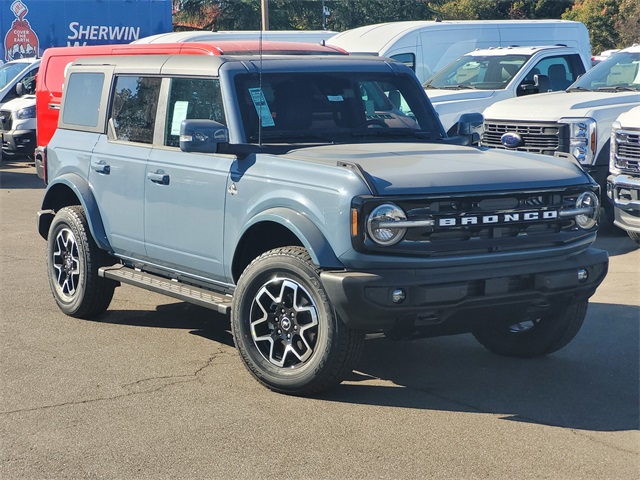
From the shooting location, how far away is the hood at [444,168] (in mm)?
5383

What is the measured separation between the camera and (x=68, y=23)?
81.4 feet

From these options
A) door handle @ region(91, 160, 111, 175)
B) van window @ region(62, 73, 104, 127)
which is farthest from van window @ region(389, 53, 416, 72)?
door handle @ region(91, 160, 111, 175)

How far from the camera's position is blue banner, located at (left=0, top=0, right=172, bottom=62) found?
79.5ft

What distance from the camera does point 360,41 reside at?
16.6m

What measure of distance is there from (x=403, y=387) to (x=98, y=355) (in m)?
2.06

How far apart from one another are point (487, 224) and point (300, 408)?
1.43 m

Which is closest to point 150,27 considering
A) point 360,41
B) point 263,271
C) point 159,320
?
point 360,41

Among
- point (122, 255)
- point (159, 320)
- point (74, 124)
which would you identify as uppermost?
point (74, 124)

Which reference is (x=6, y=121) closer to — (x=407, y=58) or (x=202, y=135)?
(x=407, y=58)

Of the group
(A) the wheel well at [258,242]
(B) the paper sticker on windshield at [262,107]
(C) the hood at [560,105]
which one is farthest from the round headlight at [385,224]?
(C) the hood at [560,105]

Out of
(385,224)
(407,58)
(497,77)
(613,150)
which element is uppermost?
(407,58)

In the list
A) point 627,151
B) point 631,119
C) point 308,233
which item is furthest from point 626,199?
point 308,233

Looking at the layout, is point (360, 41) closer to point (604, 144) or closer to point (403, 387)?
point (604, 144)

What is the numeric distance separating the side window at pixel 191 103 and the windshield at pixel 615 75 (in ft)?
20.8
